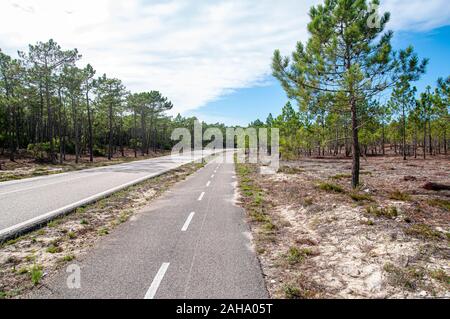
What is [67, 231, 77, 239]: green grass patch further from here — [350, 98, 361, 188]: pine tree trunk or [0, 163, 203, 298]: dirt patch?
[350, 98, 361, 188]: pine tree trunk

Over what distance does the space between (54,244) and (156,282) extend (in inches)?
136

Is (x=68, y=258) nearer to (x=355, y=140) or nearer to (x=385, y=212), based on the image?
(x=385, y=212)

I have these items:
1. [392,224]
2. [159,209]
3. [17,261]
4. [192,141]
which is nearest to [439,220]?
[392,224]

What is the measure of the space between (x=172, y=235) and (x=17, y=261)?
3.28 meters

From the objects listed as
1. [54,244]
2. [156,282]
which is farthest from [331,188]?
[54,244]

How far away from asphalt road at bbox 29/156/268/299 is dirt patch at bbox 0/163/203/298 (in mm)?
310

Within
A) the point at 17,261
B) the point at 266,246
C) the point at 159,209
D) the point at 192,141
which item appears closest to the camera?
the point at 17,261

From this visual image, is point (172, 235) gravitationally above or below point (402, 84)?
below

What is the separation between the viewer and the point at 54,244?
21.1 feet

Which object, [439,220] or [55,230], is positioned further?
[439,220]

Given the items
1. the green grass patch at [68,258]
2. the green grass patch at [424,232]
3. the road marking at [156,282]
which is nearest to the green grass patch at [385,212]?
the green grass patch at [424,232]

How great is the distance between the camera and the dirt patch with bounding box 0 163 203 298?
4.79 metres
